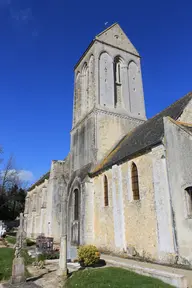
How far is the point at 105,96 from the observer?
21.7m

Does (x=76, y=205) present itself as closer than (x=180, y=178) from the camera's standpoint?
No

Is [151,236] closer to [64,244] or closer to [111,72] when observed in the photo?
[64,244]

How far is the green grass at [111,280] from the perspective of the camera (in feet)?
23.1

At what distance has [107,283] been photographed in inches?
A: 291

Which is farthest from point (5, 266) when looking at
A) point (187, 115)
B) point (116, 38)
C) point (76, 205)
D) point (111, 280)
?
point (116, 38)

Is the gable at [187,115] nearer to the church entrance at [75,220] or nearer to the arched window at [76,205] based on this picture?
the church entrance at [75,220]

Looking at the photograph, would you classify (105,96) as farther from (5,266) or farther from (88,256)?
(5,266)

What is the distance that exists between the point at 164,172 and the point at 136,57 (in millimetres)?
18368

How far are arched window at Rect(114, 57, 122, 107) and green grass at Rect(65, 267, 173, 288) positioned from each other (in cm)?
1621

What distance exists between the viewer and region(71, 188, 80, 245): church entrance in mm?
17836

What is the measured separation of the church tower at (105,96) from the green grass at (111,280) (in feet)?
34.8

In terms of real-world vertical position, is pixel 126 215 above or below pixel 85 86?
below

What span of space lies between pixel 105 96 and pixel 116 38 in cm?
810

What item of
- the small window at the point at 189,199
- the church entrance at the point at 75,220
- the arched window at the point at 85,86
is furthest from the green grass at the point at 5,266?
the arched window at the point at 85,86
